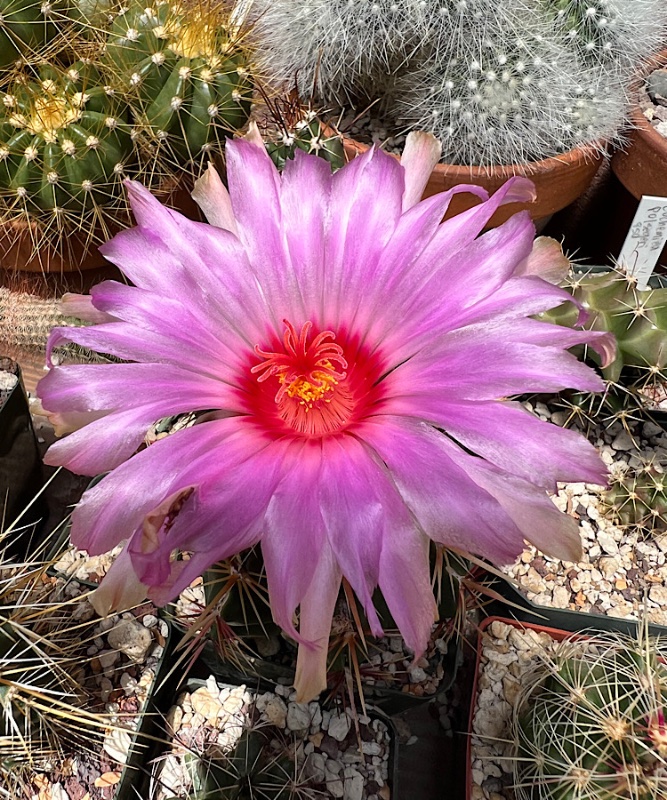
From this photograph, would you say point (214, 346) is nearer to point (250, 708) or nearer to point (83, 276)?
point (250, 708)

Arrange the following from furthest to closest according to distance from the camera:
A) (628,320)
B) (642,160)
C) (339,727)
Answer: (642,160)
(628,320)
(339,727)

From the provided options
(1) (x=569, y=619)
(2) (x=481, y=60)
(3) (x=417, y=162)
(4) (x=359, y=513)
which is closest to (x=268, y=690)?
(1) (x=569, y=619)

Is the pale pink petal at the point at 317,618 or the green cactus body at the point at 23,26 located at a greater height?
the green cactus body at the point at 23,26

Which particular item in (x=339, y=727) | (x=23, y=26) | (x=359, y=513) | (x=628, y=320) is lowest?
(x=339, y=727)

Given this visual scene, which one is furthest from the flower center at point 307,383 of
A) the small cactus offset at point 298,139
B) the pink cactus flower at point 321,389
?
the small cactus offset at point 298,139

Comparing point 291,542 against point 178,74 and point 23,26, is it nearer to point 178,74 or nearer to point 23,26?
point 178,74

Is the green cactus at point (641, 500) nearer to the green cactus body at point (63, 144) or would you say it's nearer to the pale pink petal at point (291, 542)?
the pale pink petal at point (291, 542)
